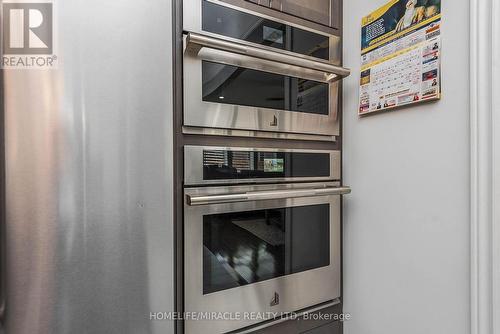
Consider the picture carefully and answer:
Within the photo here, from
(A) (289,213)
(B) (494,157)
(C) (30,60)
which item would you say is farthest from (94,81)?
(B) (494,157)

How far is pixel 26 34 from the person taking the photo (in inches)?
21.1

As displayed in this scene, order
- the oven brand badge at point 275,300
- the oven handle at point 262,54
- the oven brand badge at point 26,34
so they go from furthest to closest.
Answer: the oven brand badge at point 275,300 → the oven handle at point 262,54 → the oven brand badge at point 26,34

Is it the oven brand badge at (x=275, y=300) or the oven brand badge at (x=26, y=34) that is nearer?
the oven brand badge at (x=26, y=34)

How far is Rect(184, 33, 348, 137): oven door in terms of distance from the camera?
684mm

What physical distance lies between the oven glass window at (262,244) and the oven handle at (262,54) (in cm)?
47

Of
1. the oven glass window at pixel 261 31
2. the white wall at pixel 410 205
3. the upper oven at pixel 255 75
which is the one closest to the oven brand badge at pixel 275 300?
the white wall at pixel 410 205

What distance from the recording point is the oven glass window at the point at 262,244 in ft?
2.38

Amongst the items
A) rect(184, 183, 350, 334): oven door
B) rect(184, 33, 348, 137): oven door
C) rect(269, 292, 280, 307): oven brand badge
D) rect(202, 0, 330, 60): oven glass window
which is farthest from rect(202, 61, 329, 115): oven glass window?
rect(269, 292, 280, 307): oven brand badge

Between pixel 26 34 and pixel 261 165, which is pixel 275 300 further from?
pixel 26 34

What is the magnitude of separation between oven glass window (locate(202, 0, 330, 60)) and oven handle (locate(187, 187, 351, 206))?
482 millimetres

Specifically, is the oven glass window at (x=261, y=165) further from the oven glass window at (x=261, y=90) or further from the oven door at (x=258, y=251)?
the oven glass window at (x=261, y=90)

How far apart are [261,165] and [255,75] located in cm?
29

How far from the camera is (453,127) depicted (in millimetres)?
633

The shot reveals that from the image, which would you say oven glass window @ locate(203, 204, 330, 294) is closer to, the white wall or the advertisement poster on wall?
the white wall
